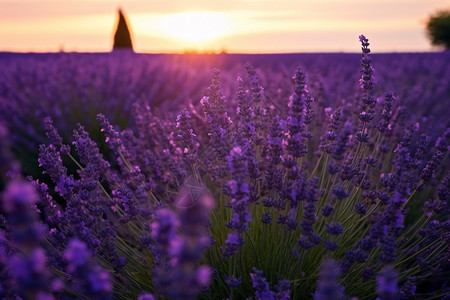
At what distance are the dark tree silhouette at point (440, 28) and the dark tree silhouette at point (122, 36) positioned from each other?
21.0 meters

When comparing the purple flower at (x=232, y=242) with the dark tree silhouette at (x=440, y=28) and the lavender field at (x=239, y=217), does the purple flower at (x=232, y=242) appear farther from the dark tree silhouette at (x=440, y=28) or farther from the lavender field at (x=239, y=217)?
the dark tree silhouette at (x=440, y=28)

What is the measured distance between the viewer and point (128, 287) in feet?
6.09

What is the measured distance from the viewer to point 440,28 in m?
29.4

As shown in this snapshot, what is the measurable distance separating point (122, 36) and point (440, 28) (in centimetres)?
2138

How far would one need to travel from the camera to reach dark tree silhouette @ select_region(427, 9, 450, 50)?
95.9 feet

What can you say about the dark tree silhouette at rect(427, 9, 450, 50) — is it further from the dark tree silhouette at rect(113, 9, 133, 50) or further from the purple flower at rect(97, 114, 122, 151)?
the purple flower at rect(97, 114, 122, 151)

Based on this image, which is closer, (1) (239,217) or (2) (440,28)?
(1) (239,217)

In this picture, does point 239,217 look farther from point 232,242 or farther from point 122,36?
point 122,36

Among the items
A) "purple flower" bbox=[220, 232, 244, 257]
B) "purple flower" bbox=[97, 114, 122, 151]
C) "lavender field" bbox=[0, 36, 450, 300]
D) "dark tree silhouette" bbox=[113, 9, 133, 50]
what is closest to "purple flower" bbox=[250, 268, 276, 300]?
"lavender field" bbox=[0, 36, 450, 300]

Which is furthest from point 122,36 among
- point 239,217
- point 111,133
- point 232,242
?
point 239,217

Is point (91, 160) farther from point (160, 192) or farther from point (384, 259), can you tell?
point (384, 259)

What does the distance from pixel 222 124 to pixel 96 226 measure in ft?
2.31

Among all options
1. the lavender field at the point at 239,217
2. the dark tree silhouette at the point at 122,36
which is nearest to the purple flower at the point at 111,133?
the lavender field at the point at 239,217

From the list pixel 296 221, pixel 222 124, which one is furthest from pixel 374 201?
pixel 222 124
